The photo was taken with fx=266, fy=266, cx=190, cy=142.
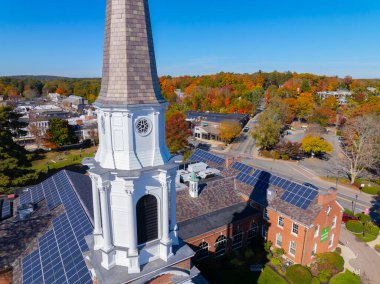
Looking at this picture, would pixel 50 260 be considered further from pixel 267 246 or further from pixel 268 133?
pixel 268 133

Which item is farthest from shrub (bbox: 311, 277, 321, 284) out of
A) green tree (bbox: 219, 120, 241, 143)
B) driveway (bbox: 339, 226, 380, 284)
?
green tree (bbox: 219, 120, 241, 143)

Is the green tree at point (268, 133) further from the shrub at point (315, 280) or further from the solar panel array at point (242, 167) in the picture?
the shrub at point (315, 280)

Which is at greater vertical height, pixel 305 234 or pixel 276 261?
pixel 305 234

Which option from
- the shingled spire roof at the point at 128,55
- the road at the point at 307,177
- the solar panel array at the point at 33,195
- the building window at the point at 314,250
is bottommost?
the road at the point at 307,177

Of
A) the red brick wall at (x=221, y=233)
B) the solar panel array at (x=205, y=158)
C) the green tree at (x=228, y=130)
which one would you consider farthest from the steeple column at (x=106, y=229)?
the green tree at (x=228, y=130)

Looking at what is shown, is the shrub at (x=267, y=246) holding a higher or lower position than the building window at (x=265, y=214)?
lower

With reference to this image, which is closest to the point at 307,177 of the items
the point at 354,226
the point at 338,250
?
the point at 354,226
